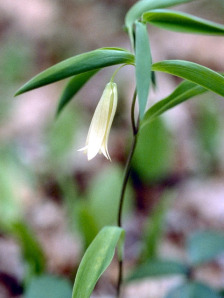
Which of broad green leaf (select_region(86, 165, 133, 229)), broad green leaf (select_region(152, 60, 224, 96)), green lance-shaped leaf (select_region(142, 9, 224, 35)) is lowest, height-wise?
broad green leaf (select_region(86, 165, 133, 229))

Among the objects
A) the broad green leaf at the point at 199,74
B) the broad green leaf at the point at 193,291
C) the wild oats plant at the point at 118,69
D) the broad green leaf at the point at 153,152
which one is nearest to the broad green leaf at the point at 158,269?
the broad green leaf at the point at 193,291

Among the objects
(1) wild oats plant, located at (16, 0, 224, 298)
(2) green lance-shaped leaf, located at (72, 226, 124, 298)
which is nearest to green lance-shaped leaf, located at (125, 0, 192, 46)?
(1) wild oats plant, located at (16, 0, 224, 298)

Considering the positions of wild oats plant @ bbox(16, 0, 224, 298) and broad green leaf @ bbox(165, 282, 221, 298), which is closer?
wild oats plant @ bbox(16, 0, 224, 298)

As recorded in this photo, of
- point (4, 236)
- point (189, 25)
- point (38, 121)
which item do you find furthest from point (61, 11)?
point (189, 25)

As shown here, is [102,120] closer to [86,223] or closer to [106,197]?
[86,223]

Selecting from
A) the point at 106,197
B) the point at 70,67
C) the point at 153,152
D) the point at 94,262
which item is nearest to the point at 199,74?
the point at 70,67

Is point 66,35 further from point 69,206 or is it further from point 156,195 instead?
point 69,206

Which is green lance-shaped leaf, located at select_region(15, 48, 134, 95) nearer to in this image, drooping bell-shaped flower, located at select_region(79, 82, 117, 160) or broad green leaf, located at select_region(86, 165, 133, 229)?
drooping bell-shaped flower, located at select_region(79, 82, 117, 160)
